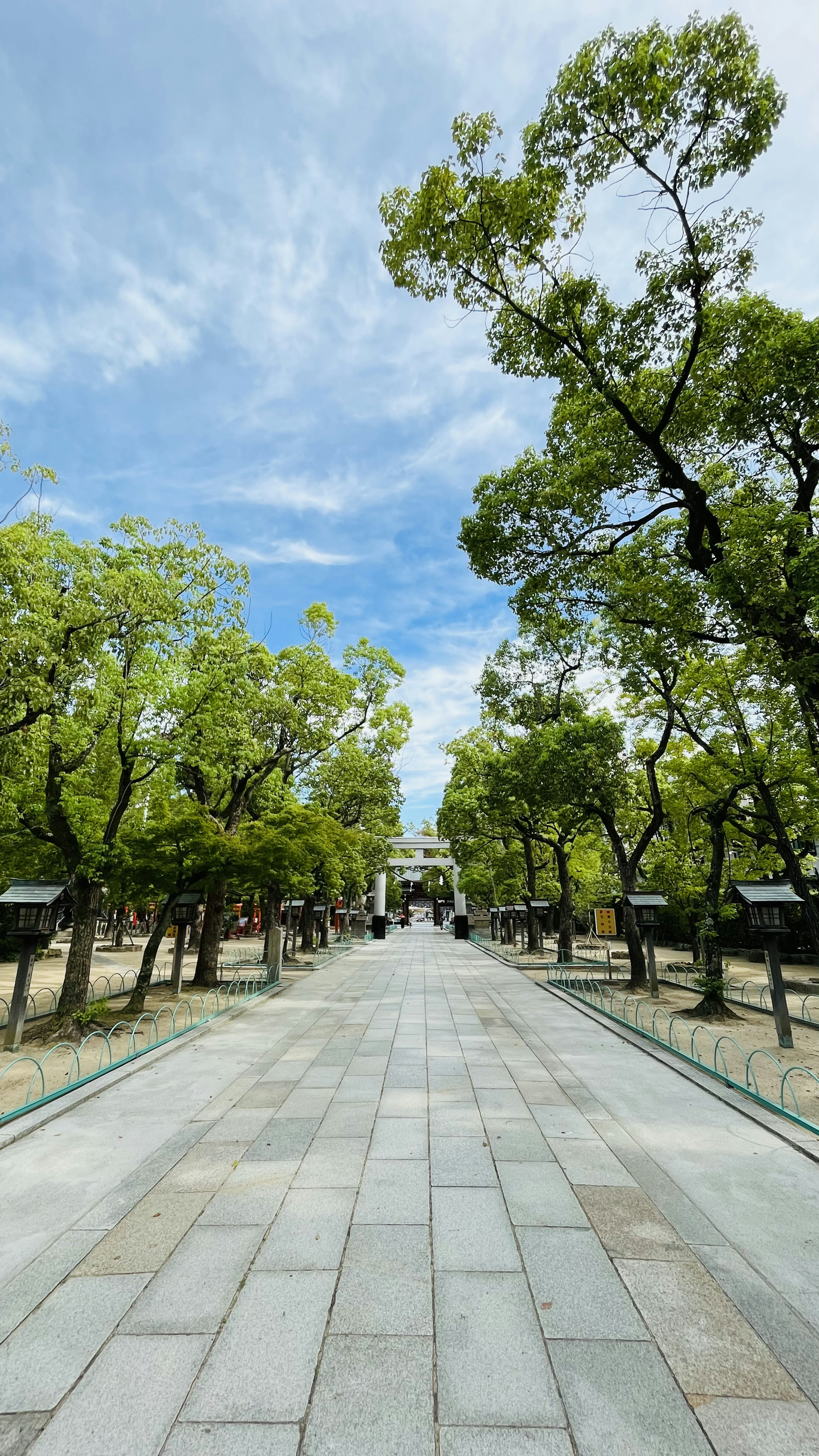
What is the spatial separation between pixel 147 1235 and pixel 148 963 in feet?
27.2

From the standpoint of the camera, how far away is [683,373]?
6.95 metres

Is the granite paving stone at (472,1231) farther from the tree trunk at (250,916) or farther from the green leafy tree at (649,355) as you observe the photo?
the tree trunk at (250,916)

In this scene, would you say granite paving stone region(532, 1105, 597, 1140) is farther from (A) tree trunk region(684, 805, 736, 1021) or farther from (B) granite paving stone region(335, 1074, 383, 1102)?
(A) tree trunk region(684, 805, 736, 1021)

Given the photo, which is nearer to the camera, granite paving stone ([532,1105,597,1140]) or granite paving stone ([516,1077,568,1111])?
granite paving stone ([532,1105,597,1140])

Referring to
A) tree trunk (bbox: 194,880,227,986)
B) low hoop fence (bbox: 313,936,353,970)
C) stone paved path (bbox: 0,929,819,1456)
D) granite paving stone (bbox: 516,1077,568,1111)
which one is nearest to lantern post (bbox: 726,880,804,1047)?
stone paved path (bbox: 0,929,819,1456)

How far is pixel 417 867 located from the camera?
52.5 meters

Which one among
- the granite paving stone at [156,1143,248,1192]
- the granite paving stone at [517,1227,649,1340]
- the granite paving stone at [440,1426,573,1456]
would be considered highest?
the granite paving stone at [440,1426,573,1456]

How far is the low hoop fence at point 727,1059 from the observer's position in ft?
21.7

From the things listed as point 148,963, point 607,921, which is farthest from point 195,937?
point 148,963

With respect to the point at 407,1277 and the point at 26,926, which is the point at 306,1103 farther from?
the point at 26,926

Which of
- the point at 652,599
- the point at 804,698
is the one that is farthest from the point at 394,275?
the point at 804,698

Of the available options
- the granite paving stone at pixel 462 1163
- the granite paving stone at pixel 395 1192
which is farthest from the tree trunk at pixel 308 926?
the granite paving stone at pixel 395 1192

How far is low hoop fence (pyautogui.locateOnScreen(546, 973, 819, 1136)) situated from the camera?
6.63 m

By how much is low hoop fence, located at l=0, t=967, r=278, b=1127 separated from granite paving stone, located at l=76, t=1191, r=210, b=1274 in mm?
2344
